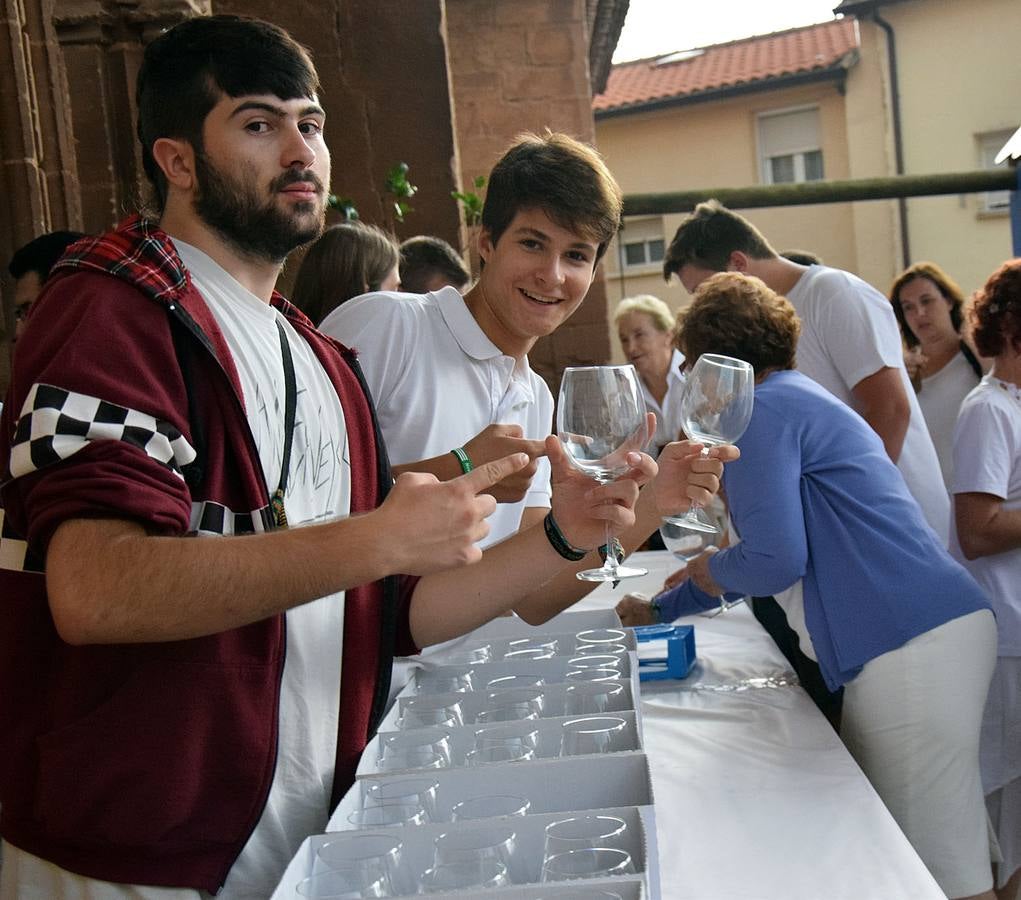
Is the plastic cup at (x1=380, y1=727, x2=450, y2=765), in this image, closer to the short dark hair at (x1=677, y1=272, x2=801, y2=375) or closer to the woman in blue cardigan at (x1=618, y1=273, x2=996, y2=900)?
the woman in blue cardigan at (x1=618, y1=273, x2=996, y2=900)

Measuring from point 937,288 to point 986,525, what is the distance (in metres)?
2.38

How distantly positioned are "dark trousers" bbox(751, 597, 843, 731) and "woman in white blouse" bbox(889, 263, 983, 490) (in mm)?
1743

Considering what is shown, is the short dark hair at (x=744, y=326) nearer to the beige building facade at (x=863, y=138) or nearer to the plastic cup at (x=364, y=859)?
the plastic cup at (x=364, y=859)

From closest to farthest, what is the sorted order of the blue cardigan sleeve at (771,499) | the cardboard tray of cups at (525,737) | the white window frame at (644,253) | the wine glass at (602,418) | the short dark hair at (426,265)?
the cardboard tray of cups at (525,737), the wine glass at (602,418), the blue cardigan sleeve at (771,499), the short dark hair at (426,265), the white window frame at (644,253)

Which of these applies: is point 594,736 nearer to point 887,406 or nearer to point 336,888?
point 336,888

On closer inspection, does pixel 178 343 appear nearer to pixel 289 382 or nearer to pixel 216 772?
pixel 289 382

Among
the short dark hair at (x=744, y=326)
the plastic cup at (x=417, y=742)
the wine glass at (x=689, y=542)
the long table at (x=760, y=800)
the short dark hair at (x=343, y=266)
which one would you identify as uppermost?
the short dark hair at (x=343, y=266)

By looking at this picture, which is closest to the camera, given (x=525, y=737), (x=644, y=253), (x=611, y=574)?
(x=525, y=737)

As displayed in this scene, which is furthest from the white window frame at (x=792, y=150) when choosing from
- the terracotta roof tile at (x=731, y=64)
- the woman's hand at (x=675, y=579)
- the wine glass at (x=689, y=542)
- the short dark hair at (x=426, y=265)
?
the wine glass at (x=689, y=542)

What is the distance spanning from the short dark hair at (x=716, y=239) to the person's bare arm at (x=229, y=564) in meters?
3.39

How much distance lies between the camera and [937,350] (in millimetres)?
5422

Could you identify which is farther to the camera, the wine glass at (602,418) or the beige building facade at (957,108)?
the beige building facade at (957,108)

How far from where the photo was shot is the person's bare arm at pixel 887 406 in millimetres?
Result: 4070

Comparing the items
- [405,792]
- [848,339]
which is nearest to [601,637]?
[405,792]
